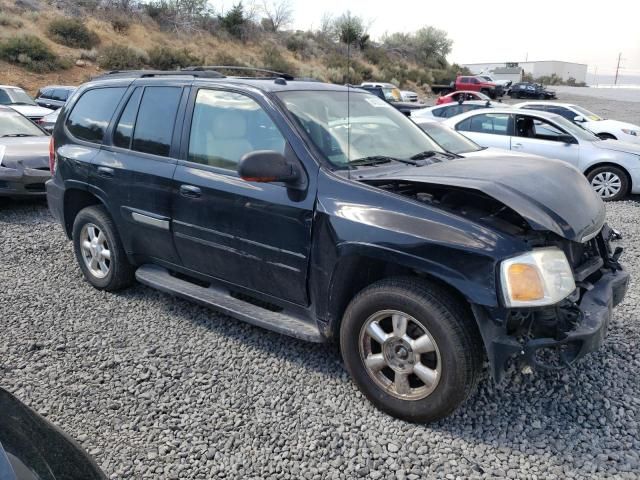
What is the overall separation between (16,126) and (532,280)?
8822 millimetres

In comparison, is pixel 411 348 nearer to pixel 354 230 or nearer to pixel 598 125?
pixel 354 230

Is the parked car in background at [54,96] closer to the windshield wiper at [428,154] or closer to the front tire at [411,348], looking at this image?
the windshield wiper at [428,154]

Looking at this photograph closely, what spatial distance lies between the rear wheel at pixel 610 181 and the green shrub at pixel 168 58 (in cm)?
2834

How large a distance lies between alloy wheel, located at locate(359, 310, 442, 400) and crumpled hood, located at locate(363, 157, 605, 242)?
30.3 inches

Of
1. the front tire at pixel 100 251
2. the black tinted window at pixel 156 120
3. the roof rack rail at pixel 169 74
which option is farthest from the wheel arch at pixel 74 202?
the roof rack rail at pixel 169 74

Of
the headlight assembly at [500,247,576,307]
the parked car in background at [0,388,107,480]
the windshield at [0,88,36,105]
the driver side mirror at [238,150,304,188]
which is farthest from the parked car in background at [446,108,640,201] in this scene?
the windshield at [0,88,36,105]

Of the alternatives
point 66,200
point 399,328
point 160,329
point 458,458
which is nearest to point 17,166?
point 66,200

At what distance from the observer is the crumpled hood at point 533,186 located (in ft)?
8.98

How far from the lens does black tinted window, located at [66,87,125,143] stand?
4516 mm

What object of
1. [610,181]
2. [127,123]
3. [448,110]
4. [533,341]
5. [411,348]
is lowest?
[610,181]

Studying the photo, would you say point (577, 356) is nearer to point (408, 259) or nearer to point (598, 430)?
point (598, 430)

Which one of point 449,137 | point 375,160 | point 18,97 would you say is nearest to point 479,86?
point 18,97

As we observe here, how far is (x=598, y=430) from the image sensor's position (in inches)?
113

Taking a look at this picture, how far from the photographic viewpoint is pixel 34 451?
1.68 meters
